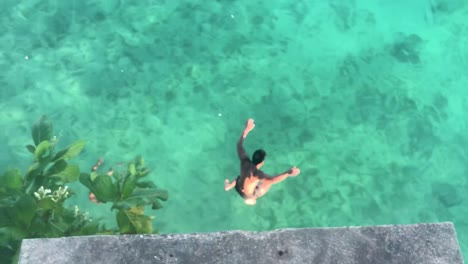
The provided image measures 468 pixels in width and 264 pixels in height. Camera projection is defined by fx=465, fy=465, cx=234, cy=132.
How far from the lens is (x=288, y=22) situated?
823cm

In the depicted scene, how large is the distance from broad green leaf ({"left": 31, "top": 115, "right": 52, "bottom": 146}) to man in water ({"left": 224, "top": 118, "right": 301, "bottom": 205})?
229cm

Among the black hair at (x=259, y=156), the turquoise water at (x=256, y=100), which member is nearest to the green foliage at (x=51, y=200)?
the black hair at (x=259, y=156)

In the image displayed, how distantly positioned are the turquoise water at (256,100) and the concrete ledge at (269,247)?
172 inches

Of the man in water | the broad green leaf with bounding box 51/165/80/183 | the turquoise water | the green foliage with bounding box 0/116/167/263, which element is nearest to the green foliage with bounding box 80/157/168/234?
the green foliage with bounding box 0/116/167/263

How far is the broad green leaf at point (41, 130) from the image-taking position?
4.00 metres

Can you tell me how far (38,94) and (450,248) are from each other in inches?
255

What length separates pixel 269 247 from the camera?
2154 millimetres

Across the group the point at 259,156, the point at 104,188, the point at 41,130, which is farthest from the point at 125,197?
the point at 259,156

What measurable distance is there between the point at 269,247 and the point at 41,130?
2668mm

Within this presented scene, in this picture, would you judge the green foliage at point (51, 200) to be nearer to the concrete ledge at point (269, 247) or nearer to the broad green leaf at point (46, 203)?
the broad green leaf at point (46, 203)

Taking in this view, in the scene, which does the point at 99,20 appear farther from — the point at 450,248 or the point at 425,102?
the point at 450,248

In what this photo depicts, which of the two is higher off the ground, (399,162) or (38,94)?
(38,94)

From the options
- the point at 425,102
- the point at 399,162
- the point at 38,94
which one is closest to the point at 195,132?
the point at 38,94

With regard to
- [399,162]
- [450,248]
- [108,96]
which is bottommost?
[399,162]
